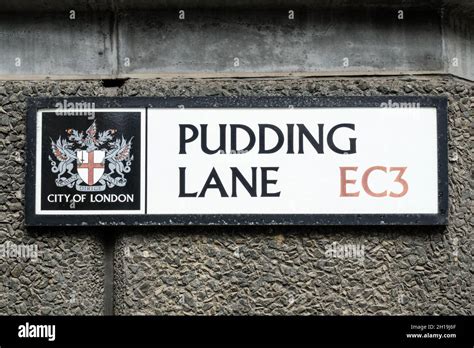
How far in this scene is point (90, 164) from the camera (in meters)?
5.29

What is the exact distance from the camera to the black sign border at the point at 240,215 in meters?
5.20

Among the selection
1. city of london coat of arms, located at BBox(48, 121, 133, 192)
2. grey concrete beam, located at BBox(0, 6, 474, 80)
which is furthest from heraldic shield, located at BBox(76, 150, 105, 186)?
grey concrete beam, located at BBox(0, 6, 474, 80)

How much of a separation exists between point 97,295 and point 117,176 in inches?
27.9

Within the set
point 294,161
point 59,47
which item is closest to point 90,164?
point 59,47

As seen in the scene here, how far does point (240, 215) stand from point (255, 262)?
0.29 m

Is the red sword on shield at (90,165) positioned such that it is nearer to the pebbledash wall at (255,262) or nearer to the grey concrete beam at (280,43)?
the pebbledash wall at (255,262)

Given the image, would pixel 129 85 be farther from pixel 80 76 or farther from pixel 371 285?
pixel 371 285

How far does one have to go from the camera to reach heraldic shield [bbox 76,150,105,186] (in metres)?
5.28

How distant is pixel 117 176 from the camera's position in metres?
5.27

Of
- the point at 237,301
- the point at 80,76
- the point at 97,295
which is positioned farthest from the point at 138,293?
the point at 80,76

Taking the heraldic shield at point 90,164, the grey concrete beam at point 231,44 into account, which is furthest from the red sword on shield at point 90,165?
the grey concrete beam at point 231,44

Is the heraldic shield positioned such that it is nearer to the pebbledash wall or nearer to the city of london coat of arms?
the city of london coat of arms

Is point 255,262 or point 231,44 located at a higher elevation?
point 231,44

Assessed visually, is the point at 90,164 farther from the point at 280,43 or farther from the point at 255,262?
the point at 280,43
